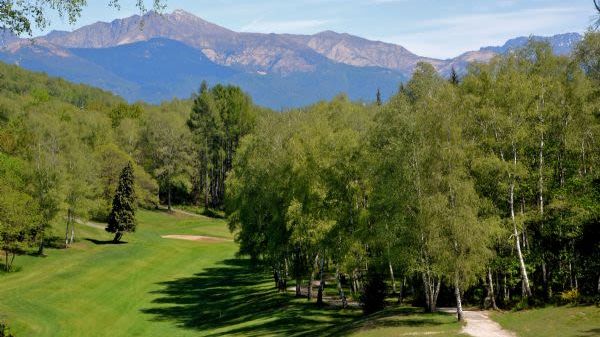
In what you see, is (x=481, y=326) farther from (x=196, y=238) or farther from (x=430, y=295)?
(x=196, y=238)

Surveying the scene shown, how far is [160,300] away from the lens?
2247 inches

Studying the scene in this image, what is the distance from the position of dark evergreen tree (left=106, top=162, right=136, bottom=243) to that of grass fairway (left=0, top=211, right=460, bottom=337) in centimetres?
277

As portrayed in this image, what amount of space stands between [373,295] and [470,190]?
12.9 m

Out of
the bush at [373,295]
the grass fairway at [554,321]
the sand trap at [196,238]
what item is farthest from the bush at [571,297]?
the sand trap at [196,238]

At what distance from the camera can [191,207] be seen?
121000mm

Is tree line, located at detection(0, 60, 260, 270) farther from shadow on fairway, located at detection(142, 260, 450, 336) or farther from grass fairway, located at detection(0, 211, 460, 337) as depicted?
shadow on fairway, located at detection(142, 260, 450, 336)

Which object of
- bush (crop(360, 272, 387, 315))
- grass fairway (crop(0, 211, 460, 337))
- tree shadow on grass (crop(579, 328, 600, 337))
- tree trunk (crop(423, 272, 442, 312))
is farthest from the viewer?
bush (crop(360, 272, 387, 315))

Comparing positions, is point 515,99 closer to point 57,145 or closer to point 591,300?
point 591,300

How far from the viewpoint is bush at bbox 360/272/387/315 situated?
41.0 m

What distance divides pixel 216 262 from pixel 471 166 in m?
50.2

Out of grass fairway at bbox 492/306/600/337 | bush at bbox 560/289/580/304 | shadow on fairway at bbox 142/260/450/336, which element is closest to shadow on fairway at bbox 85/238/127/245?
shadow on fairway at bbox 142/260/450/336

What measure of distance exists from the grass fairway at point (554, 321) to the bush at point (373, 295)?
8.87 metres

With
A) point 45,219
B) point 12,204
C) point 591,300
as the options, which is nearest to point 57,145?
point 45,219

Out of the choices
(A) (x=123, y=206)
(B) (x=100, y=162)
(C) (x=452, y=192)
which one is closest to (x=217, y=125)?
(B) (x=100, y=162)
